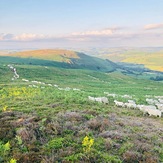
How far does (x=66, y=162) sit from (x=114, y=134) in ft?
15.4

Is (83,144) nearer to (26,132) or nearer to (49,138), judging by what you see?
(49,138)

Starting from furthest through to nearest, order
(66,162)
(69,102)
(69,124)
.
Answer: (69,102) → (69,124) → (66,162)

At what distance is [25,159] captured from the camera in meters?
11.0

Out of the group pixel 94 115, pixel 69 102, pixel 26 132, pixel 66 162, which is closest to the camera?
pixel 66 162

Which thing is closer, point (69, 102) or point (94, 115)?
point (94, 115)

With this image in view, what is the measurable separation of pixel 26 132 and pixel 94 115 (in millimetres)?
7415

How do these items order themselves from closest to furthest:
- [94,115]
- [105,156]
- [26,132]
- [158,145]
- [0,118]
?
[105,156] < [26,132] < [158,145] < [0,118] < [94,115]

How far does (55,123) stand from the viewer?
603 inches

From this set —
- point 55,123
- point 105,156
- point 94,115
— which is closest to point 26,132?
point 55,123

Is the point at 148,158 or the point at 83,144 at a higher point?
the point at 83,144

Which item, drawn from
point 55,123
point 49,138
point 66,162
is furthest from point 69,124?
point 66,162

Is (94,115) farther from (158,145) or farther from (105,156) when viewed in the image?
(105,156)

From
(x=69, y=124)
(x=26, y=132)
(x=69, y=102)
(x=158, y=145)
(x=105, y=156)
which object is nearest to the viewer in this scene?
(x=105, y=156)

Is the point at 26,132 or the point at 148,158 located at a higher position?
the point at 26,132
